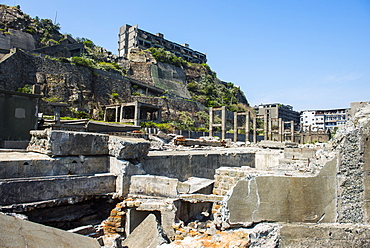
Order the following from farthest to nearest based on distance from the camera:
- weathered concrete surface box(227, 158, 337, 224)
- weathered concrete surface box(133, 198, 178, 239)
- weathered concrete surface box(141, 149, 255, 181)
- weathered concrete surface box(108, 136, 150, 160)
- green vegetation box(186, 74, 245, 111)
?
green vegetation box(186, 74, 245, 111) < weathered concrete surface box(141, 149, 255, 181) < weathered concrete surface box(108, 136, 150, 160) < weathered concrete surface box(133, 198, 178, 239) < weathered concrete surface box(227, 158, 337, 224)

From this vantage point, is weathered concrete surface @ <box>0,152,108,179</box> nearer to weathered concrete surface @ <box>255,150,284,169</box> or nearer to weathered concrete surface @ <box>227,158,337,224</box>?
weathered concrete surface @ <box>227,158,337,224</box>

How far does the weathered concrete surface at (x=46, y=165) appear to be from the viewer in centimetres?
518

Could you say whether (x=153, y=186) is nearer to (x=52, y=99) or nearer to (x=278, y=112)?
(x=52, y=99)

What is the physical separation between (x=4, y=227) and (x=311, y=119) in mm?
99772

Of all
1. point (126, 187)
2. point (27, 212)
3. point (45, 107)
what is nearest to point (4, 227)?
point (27, 212)

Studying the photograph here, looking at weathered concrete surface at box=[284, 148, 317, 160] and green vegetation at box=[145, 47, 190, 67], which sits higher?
green vegetation at box=[145, 47, 190, 67]

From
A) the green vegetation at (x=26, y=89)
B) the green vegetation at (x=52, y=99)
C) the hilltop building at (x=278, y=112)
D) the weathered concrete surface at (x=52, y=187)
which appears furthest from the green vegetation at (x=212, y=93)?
the weathered concrete surface at (x=52, y=187)

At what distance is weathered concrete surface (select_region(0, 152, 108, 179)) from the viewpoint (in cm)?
518

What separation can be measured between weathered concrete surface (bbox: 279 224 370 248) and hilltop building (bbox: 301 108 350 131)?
271 feet

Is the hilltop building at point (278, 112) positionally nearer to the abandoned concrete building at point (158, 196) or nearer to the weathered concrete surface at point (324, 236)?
the abandoned concrete building at point (158, 196)

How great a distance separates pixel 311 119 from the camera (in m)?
90.1

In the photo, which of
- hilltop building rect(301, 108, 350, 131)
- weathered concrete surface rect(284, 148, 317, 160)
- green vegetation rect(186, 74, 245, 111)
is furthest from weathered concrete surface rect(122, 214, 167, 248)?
hilltop building rect(301, 108, 350, 131)

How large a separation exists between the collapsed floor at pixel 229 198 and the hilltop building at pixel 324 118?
8227 centimetres

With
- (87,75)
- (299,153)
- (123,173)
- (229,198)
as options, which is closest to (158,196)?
(123,173)
